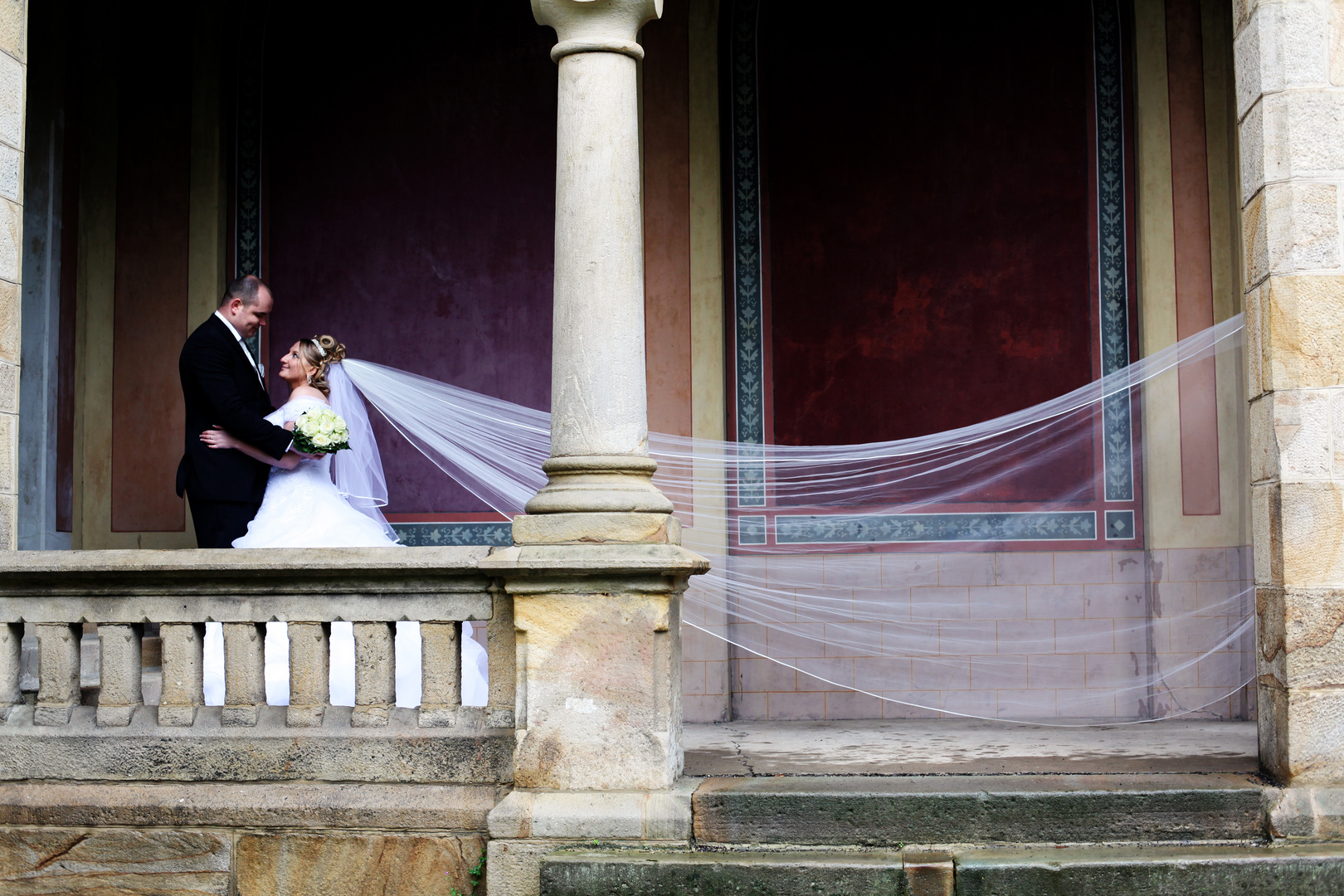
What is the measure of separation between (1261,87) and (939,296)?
278 cm

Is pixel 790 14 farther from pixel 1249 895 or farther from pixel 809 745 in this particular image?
pixel 1249 895

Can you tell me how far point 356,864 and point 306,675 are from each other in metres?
0.65

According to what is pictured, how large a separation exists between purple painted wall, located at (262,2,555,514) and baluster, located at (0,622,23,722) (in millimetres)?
2785

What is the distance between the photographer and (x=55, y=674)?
441cm

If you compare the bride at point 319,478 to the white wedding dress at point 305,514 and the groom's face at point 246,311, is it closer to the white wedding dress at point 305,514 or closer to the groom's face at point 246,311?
the white wedding dress at point 305,514

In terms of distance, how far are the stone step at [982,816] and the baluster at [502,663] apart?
71cm

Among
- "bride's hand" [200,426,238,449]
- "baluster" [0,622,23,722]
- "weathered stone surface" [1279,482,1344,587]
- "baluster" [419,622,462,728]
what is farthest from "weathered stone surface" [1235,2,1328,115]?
"baluster" [0,622,23,722]

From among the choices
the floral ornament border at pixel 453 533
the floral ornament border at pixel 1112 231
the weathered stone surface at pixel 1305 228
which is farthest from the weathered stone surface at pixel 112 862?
the floral ornament border at pixel 1112 231

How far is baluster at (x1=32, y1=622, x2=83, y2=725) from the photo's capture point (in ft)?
14.4

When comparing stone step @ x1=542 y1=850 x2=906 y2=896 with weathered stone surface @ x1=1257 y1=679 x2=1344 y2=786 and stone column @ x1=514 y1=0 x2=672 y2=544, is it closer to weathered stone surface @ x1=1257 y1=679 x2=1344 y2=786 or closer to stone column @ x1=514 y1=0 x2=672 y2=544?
stone column @ x1=514 y1=0 x2=672 y2=544

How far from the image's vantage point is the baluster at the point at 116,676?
436 cm

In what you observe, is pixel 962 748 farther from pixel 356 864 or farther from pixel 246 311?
pixel 246 311

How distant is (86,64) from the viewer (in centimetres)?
725

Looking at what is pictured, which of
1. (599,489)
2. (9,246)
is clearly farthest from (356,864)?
(9,246)
